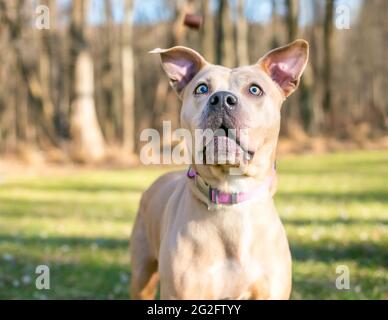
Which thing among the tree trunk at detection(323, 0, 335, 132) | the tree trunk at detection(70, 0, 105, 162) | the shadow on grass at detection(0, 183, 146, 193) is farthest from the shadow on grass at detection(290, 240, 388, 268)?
the tree trunk at detection(323, 0, 335, 132)

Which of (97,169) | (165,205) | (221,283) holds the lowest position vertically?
(97,169)

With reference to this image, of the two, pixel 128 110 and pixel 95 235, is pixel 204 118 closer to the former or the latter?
pixel 95 235

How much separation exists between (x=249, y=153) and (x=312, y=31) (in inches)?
1292

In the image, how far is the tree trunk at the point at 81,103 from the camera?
74.1 ft

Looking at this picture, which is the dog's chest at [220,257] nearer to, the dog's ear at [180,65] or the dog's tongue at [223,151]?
the dog's tongue at [223,151]

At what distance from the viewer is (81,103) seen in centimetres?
2288

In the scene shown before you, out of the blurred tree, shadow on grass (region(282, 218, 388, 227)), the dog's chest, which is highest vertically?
the blurred tree

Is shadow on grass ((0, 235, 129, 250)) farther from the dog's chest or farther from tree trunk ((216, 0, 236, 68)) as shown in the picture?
tree trunk ((216, 0, 236, 68))

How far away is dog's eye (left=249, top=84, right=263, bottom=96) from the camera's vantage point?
3828 mm

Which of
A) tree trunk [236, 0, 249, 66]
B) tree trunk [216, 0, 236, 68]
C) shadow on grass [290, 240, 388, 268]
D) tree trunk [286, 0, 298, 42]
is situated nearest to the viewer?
shadow on grass [290, 240, 388, 268]

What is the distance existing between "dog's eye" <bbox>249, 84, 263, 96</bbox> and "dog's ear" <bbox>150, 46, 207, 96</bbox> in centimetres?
51
